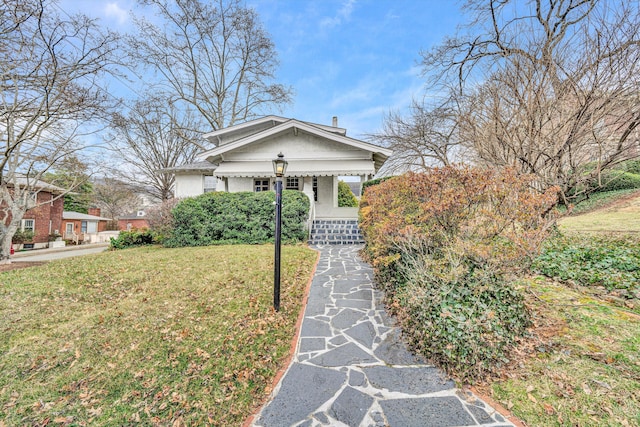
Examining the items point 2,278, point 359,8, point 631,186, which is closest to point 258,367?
point 2,278

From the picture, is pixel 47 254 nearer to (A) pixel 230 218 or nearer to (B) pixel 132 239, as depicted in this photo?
(B) pixel 132 239

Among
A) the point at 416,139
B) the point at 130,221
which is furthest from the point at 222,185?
the point at 130,221

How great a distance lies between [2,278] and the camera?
7.03 metres

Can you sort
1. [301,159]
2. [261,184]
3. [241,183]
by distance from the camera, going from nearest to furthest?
[301,159] < [241,183] < [261,184]

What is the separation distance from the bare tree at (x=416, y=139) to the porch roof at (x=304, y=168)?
4630 mm

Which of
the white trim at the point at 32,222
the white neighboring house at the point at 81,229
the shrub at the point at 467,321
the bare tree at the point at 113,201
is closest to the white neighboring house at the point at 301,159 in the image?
the shrub at the point at 467,321

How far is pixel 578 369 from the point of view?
10.6 feet

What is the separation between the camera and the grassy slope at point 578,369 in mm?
2713

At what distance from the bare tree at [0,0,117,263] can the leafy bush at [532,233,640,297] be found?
47.4 ft

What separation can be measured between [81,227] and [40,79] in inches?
1419

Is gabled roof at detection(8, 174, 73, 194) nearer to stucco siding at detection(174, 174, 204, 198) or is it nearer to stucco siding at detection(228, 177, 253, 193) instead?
stucco siding at detection(174, 174, 204, 198)

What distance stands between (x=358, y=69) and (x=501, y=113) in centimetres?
1263

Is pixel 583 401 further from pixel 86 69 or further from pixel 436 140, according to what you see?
pixel 436 140

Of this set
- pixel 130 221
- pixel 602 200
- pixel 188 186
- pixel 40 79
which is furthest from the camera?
pixel 130 221
